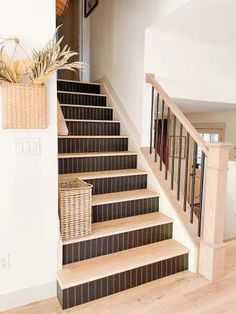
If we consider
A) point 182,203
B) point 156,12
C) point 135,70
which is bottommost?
point 182,203

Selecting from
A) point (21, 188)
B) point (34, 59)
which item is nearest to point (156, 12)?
point (34, 59)

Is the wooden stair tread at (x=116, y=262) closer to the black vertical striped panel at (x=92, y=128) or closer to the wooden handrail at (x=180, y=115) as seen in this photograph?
the wooden handrail at (x=180, y=115)

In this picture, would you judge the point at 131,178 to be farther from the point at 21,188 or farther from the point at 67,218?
the point at 21,188

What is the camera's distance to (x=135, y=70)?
10.3 feet

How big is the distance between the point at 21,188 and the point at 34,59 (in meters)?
0.87

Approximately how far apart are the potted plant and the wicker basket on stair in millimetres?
593

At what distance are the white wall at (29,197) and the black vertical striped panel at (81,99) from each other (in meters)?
1.73

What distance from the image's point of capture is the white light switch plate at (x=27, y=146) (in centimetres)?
177

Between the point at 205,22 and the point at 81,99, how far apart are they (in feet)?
6.02

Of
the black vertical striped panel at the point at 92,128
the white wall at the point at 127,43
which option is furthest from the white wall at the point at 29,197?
the white wall at the point at 127,43

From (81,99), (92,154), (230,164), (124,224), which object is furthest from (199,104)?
(124,224)

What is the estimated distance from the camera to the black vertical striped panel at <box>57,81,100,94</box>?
378cm

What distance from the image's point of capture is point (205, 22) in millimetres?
2621

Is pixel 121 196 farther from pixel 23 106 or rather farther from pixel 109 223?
pixel 23 106
